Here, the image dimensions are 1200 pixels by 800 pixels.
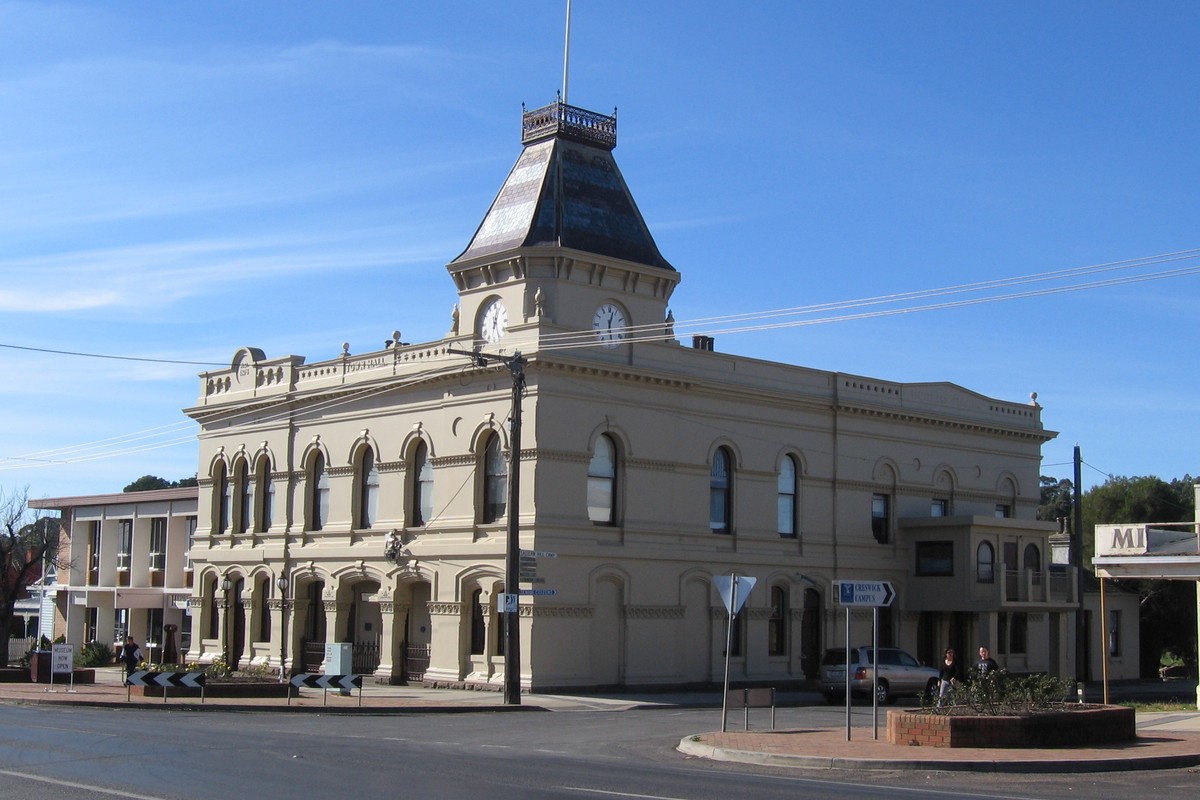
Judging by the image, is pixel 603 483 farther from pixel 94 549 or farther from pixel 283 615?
pixel 94 549

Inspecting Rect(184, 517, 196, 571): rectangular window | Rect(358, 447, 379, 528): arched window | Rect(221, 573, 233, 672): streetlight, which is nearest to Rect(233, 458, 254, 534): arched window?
Rect(221, 573, 233, 672): streetlight

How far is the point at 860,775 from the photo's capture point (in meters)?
18.3

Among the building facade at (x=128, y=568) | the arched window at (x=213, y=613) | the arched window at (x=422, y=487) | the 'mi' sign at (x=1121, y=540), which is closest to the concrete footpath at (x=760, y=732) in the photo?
the 'mi' sign at (x=1121, y=540)

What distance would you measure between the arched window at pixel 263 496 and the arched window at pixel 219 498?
2215mm

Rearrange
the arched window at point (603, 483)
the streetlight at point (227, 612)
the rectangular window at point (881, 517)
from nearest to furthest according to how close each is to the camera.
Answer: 1. the arched window at point (603, 483)
2. the rectangular window at point (881, 517)
3. the streetlight at point (227, 612)

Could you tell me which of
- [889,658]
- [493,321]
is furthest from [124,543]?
[889,658]

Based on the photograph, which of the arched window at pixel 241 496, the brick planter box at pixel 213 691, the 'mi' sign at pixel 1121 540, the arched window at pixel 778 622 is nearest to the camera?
the 'mi' sign at pixel 1121 540

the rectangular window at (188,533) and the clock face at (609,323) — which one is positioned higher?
the clock face at (609,323)

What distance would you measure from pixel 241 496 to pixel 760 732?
25.9 meters

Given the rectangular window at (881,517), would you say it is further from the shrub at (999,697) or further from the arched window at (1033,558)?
the shrub at (999,697)

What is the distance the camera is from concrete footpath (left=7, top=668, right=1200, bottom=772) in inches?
742

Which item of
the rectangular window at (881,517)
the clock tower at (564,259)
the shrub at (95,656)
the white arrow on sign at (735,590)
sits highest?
the clock tower at (564,259)

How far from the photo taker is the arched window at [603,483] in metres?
36.8

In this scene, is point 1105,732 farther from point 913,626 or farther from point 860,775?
point 913,626
